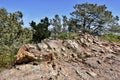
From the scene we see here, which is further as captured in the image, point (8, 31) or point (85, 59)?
point (8, 31)

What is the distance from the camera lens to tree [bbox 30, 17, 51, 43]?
92.3 feet

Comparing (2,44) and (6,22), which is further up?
(6,22)

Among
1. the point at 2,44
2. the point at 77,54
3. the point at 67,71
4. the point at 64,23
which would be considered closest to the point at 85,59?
the point at 77,54

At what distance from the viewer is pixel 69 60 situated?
10703 mm

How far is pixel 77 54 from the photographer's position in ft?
37.0

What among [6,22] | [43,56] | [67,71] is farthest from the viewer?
[6,22]

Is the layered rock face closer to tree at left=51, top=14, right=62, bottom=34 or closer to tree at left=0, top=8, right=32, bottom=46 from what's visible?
tree at left=0, top=8, right=32, bottom=46

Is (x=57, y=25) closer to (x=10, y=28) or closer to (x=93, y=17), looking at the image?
(x=93, y=17)

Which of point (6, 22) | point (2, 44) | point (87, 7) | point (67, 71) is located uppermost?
point (87, 7)

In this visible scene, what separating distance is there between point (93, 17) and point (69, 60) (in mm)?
32915

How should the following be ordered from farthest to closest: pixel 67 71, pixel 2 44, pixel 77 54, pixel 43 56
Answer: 1. pixel 2 44
2. pixel 77 54
3. pixel 43 56
4. pixel 67 71

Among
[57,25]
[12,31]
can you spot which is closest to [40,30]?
[12,31]

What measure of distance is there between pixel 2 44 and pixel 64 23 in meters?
25.4

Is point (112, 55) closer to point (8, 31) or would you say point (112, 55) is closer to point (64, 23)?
point (8, 31)
